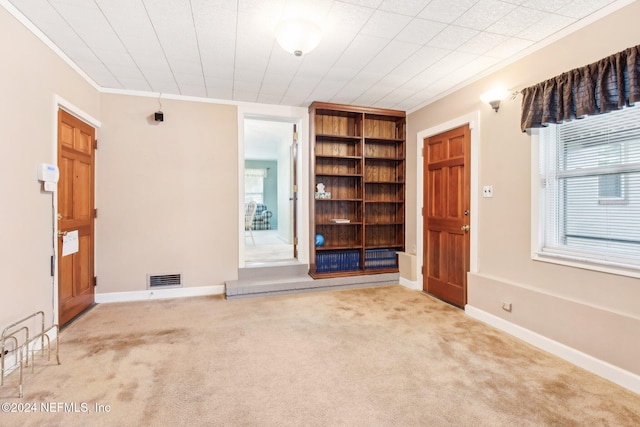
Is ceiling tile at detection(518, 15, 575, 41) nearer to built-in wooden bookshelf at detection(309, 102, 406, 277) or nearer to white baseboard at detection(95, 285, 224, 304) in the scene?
built-in wooden bookshelf at detection(309, 102, 406, 277)

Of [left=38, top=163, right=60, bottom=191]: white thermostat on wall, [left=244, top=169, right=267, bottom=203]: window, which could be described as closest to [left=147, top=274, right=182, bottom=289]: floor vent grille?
[left=38, top=163, right=60, bottom=191]: white thermostat on wall

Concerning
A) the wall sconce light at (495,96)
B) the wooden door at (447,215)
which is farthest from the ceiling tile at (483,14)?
the wooden door at (447,215)

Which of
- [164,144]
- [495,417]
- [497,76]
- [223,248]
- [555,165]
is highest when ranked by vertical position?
[497,76]

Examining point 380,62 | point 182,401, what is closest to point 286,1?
point 380,62

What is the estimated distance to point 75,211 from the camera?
3084 mm

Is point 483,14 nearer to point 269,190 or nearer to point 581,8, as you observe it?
point 581,8

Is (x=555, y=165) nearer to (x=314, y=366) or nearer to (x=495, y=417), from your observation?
(x=495, y=417)

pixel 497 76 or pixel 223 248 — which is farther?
pixel 223 248

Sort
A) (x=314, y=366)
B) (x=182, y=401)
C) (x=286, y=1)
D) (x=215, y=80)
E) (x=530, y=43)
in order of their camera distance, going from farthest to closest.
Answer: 1. (x=215, y=80)
2. (x=530, y=43)
3. (x=314, y=366)
4. (x=286, y=1)
5. (x=182, y=401)

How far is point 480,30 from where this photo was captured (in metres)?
2.38

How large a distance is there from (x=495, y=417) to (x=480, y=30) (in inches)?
106

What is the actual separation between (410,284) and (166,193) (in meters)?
3.47

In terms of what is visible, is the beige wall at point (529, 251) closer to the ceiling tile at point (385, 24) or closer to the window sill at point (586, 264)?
the window sill at point (586, 264)

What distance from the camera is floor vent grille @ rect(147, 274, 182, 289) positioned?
147 inches
